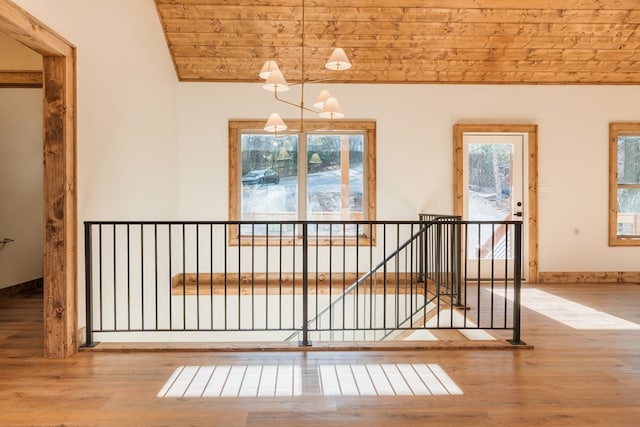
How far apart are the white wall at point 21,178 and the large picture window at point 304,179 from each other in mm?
2468

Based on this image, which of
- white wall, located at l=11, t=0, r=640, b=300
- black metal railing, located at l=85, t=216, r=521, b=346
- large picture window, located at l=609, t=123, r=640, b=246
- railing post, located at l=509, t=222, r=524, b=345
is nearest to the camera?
railing post, located at l=509, t=222, r=524, b=345

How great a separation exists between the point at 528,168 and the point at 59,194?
220 inches

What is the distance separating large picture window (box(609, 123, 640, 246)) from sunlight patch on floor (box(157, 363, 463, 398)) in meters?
4.82

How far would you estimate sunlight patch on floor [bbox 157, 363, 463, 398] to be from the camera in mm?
2461

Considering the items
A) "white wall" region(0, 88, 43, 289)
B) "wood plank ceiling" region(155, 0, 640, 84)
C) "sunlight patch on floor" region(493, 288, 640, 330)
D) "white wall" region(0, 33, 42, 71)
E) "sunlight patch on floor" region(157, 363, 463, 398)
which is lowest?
"sunlight patch on floor" region(493, 288, 640, 330)

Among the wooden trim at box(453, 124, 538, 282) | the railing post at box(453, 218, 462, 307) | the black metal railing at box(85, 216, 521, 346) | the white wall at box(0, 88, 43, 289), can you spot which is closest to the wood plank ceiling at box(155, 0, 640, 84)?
the wooden trim at box(453, 124, 538, 282)

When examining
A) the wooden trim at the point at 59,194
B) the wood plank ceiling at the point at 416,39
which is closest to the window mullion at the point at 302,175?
the wood plank ceiling at the point at 416,39

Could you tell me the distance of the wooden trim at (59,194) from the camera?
2.92m

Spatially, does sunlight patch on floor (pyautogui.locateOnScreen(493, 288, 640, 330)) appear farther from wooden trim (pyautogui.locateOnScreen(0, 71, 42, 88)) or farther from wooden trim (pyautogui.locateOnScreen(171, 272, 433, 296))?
wooden trim (pyautogui.locateOnScreen(0, 71, 42, 88))

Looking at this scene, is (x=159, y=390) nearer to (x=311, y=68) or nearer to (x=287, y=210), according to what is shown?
(x=287, y=210)

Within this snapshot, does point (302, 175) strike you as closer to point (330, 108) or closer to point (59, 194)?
point (330, 108)

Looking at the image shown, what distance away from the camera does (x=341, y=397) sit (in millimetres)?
2396

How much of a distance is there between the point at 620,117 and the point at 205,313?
6.20 metres

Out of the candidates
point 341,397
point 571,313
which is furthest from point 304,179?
point 341,397
